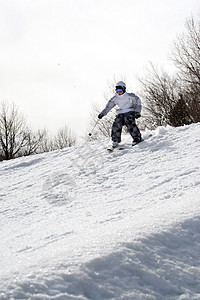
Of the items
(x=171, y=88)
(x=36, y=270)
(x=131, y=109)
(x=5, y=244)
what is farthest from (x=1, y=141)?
(x=36, y=270)

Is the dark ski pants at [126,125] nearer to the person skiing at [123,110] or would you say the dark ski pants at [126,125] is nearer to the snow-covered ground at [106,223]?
the person skiing at [123,110]

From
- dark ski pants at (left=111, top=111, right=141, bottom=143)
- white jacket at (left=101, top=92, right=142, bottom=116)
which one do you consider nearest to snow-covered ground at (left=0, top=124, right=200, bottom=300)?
dark ski pants at (left=111, top=111, right=141, bottom=143)

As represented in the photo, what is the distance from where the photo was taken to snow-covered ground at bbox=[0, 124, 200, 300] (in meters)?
2.06

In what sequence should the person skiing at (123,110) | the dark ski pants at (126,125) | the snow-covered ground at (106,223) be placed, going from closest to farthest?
the snow-covered ground at (106,223), the dark ski pants at (126,125), the person skiing at (123,110)

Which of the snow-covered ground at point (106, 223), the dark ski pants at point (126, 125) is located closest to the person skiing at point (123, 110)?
the dark ski pants at point (126, 125)

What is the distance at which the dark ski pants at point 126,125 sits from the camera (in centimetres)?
776

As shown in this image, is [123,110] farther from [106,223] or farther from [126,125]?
[106,223]

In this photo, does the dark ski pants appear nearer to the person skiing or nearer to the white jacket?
the person skiing

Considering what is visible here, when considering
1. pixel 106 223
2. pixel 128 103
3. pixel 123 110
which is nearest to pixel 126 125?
pixel 123 110

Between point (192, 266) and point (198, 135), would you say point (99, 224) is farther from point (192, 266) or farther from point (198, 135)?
point (198, 135)

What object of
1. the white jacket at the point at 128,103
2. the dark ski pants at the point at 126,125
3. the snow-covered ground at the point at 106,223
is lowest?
the snow-covered ground at the point at 106,223

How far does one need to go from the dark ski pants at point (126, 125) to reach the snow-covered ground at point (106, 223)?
1.32 ft

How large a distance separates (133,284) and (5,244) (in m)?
2.05

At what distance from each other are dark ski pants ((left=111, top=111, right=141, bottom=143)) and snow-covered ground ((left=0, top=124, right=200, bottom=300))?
40 centimetres
